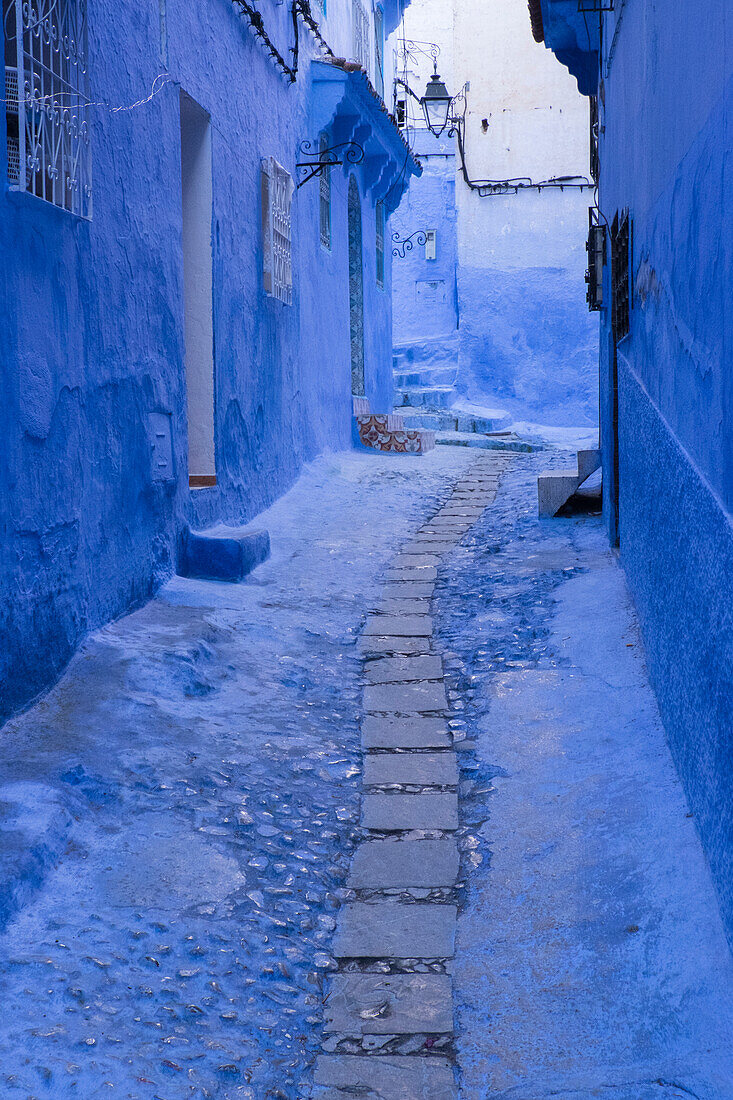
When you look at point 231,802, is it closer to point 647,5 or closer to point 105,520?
point 105,520

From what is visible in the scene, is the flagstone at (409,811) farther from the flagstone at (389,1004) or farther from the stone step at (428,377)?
the stone step at (428,377)

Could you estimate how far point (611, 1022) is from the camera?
8.70 ft

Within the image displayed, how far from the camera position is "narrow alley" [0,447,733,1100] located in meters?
2.54

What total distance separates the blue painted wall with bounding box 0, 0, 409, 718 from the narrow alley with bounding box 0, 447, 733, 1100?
1.12ft

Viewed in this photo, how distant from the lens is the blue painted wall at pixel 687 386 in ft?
8.68

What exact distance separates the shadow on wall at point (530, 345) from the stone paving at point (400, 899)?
47.7 ft

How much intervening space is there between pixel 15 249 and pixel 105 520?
4.61 ft

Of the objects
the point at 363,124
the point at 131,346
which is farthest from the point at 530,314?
the point at 131,346

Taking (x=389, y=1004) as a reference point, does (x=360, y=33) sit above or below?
above

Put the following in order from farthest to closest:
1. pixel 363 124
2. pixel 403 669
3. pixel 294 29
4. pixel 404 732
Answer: pixel 363 124
pixel 294 29
pixel 403 669
pixel 404 732

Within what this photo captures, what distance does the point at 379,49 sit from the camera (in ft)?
48.3

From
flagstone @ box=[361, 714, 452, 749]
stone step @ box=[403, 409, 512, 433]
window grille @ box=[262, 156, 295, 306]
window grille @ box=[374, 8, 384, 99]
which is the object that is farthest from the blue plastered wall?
stone step @ box=[403, 409, 512, 433]

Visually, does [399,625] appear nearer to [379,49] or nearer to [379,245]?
[379,245]

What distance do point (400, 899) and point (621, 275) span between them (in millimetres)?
4101
